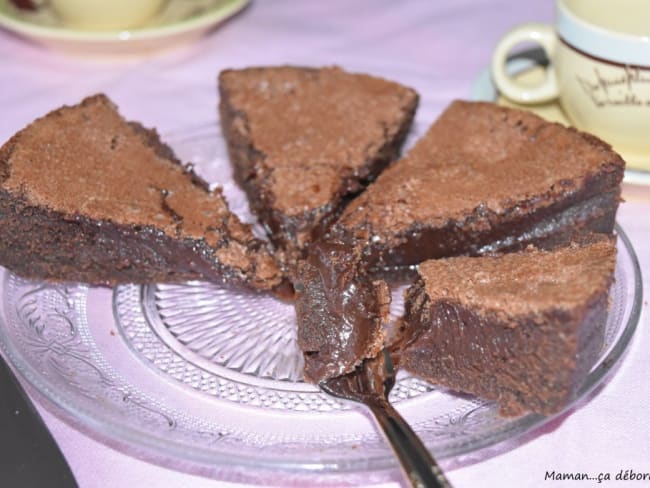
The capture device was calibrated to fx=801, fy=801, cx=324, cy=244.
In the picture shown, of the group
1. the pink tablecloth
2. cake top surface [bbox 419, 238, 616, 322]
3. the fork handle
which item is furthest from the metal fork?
the pink tablecloth

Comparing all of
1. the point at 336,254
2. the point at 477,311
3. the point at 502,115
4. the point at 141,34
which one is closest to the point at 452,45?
the point at 502,115

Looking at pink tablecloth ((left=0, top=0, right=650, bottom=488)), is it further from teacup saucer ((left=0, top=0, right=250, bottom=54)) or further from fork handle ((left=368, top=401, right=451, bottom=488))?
fork handle ((left=368, top=401, right=451, bottom=488))

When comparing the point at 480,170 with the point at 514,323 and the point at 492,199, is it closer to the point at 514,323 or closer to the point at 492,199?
the point at 492,199

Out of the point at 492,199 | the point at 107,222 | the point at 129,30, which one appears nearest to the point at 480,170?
the point at 492,199

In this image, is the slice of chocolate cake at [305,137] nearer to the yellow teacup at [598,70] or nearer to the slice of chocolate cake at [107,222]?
the slice of chocolate cake at [107,222]

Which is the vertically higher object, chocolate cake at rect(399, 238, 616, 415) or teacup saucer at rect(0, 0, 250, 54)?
teacup saucer at rect(0, 0, 250, 54)

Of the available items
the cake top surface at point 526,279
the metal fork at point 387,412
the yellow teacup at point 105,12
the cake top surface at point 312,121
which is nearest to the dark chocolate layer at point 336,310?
the metal fork at point 387,412

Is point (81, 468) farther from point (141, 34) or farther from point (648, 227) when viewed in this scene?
point (141, 34)
